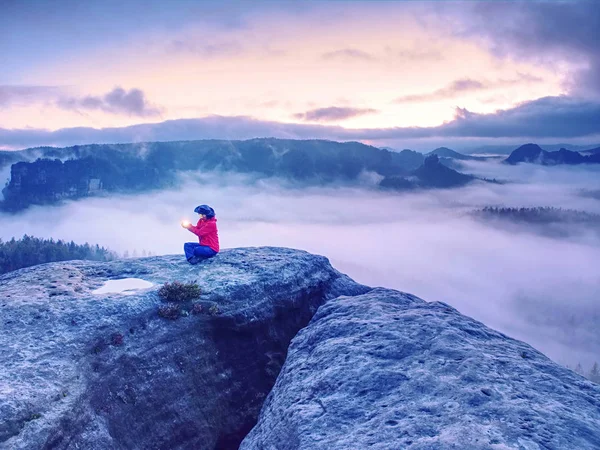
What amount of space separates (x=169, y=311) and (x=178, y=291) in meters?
1.28

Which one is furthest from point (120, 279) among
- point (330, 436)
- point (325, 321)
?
point (330, 436)

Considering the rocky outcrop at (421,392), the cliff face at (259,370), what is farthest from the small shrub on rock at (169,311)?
the rocky outcrop at (421,392)

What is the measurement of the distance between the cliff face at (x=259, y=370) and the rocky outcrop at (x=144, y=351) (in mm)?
57

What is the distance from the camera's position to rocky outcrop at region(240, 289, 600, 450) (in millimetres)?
12836

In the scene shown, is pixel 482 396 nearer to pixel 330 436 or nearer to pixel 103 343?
pixel 330 436

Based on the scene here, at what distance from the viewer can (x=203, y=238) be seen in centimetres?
2727

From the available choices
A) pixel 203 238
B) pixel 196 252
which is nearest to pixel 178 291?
pixel 196 252

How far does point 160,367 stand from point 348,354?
8.26 m

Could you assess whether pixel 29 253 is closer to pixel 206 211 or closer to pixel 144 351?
pixel 206 211

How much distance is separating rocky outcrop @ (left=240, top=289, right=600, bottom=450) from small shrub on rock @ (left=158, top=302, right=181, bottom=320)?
5.61 meters

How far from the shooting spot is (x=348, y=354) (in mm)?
17922

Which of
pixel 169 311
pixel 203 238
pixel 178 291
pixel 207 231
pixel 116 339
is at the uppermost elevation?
pixel 207 231

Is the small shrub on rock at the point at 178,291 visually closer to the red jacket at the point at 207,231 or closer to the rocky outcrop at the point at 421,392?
the red jacket at the point at 207,231

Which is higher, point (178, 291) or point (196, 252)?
point (196, 252)
